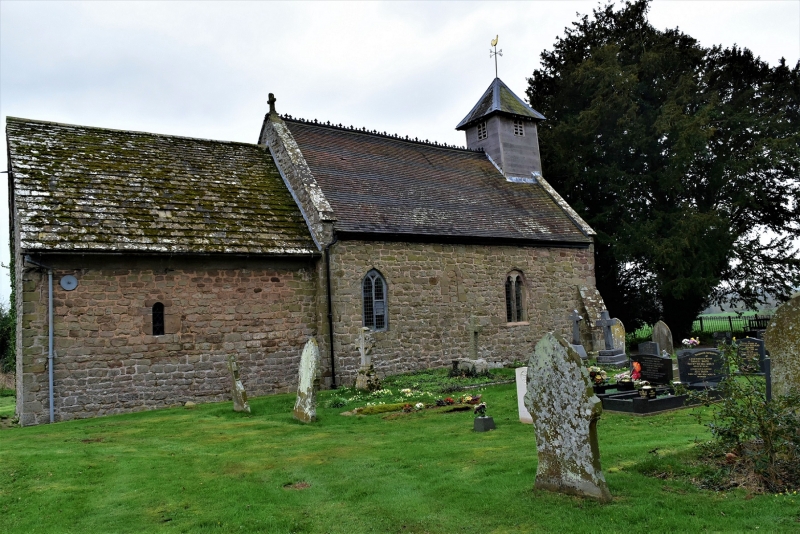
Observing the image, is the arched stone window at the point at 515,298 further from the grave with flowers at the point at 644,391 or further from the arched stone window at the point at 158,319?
the arched stone window at the point at 158,319

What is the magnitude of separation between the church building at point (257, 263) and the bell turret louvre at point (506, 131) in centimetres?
306

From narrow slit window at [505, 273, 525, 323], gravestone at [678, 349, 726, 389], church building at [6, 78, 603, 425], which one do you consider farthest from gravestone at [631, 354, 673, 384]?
narrow slit window at [505, 273, 525, 323]

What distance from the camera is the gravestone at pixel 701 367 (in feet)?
43.5

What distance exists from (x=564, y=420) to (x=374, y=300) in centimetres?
1189

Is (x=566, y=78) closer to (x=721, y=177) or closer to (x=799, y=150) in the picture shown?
(x=721, y=177)

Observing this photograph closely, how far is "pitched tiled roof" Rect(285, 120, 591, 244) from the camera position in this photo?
1909 cm

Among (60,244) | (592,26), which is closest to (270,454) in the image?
(60,244)

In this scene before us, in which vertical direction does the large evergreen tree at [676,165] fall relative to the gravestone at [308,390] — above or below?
above

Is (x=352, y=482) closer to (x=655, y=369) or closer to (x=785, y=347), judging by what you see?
(x=785, y=347)

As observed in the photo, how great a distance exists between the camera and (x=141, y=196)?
51.9 feet

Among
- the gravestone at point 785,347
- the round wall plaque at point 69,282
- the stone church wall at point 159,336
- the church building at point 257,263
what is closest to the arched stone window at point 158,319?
the church building at point 257,263

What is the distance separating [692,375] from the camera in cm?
1362

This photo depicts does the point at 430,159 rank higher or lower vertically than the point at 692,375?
higher

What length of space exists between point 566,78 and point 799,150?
11.3m
